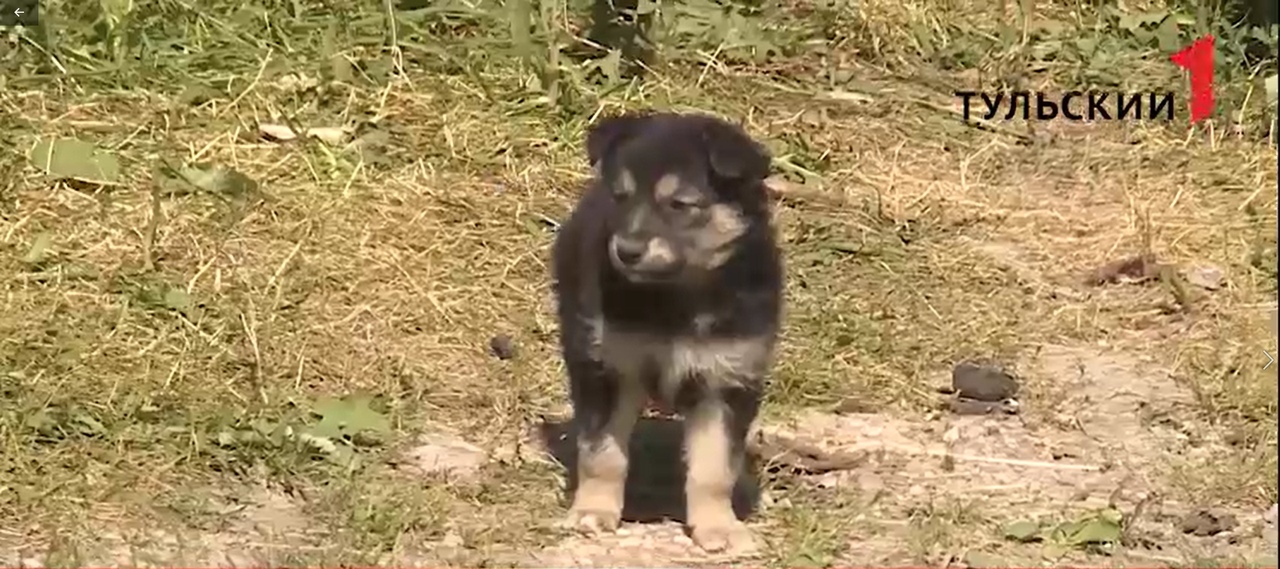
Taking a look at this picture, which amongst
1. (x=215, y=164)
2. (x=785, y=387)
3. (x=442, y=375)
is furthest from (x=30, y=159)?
(x=785, y=387)

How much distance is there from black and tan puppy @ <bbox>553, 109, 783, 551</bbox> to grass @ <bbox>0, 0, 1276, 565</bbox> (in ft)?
0.79

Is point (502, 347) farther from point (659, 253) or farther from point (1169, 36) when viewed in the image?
point (1169, 36)

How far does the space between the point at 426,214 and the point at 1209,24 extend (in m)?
3.65

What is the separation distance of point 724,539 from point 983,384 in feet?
4.69

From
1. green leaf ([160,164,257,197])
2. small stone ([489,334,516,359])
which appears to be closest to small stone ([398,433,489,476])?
small stone ([489,334,516,359])

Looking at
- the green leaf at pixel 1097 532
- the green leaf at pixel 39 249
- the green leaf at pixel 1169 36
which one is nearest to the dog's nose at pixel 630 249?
the green leaf at pixel 1097 532

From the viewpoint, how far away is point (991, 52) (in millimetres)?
8781

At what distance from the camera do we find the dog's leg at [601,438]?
180 inches

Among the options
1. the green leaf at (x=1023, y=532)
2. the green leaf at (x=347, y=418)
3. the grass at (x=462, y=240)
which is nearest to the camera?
the green leaf at (x=1023, y=532)

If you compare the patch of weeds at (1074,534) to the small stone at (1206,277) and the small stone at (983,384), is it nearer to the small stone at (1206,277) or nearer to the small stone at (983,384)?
the small stone at (983,384)

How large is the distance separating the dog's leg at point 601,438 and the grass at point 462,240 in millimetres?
138

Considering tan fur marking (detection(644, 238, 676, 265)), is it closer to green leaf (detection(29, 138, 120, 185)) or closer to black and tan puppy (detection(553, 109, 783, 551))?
black and tan puppy (detection(553, 109, 783, 551))

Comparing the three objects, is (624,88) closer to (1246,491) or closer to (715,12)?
(715,12)

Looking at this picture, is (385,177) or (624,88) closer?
(385,177)
